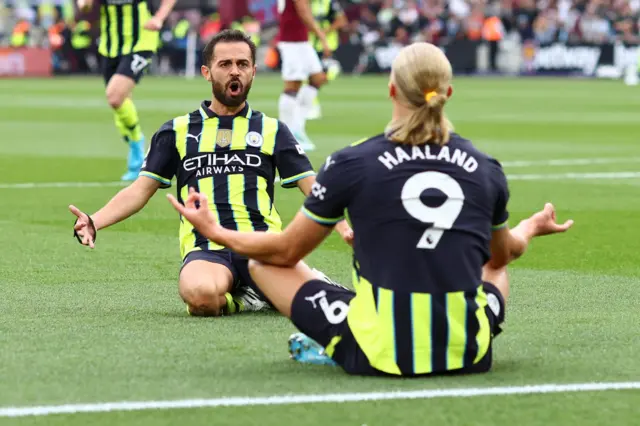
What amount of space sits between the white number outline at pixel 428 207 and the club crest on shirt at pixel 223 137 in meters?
2.33

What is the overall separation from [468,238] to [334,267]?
3692 mm

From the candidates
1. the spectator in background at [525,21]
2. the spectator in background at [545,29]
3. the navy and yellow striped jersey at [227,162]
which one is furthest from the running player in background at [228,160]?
the spectator in background at [525,21]

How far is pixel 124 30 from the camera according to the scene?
14875 millimetres

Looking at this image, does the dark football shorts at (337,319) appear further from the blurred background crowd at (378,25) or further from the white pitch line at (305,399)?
the blurred background crowd at (378,25)

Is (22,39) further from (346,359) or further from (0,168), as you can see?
(346,359)

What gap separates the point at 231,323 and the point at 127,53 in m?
8.17

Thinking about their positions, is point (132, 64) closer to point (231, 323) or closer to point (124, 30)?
point (124, 30)

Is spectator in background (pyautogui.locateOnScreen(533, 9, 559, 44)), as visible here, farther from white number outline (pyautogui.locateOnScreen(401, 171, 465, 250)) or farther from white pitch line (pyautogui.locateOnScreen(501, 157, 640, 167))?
white number outline (pyautogui.locateOnScreen(401, 171, 465, 250))

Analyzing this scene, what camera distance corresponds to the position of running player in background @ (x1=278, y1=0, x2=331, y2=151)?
724 inches

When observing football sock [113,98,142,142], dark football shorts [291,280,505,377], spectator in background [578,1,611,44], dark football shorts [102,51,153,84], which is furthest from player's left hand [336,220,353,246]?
spectator in background [578,1,611,44]

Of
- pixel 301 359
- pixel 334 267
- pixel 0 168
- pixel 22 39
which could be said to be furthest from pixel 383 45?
pixel 301 359

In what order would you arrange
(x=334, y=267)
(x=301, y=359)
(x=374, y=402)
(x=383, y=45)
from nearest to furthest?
(x=374, y=402)
(x=301, y=359)
(x=334, y=267)
(x=383, y=45)

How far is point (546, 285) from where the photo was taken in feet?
27.1

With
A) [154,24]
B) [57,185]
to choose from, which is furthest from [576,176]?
[57,185]
